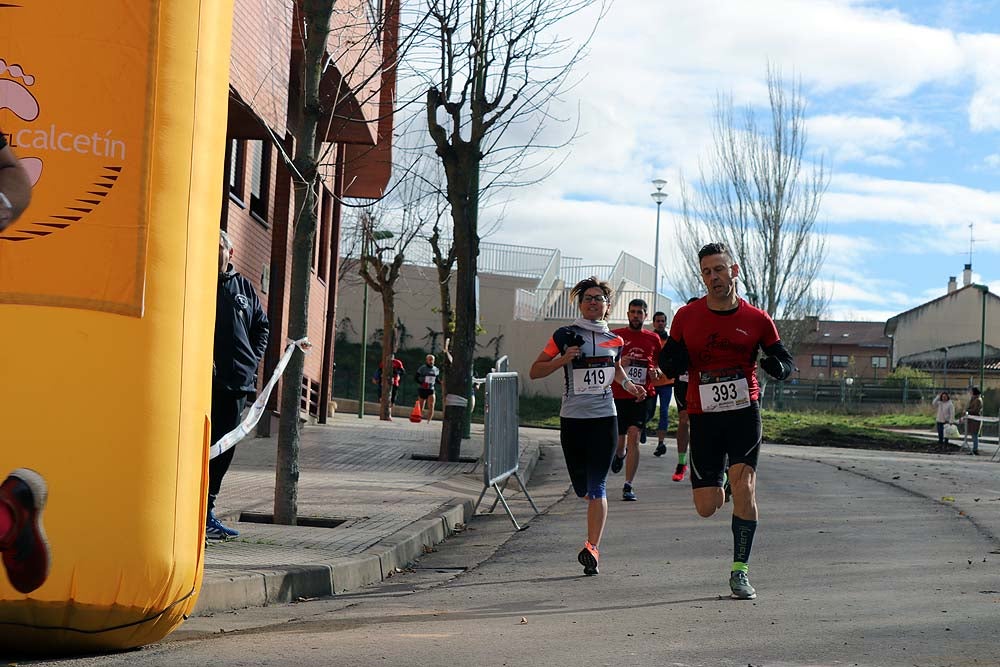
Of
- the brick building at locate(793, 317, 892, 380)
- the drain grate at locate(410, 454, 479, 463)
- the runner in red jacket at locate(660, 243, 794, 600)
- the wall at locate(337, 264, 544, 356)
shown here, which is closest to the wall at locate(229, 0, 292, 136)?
the drain grate at locate(410, 454, 479, 463)

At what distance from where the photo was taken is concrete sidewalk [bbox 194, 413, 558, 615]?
697 cm

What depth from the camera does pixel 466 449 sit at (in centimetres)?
1869

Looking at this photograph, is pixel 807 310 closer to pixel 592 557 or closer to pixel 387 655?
pixel 592 557

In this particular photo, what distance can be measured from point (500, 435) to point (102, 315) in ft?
23.6

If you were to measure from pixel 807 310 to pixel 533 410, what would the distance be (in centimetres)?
1316

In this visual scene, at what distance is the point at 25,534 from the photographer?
4715mm

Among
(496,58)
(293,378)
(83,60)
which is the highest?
(496,58)

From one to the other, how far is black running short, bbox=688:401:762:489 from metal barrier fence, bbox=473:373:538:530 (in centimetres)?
346

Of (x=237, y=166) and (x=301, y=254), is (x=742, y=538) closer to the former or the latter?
(x=301, y=254)

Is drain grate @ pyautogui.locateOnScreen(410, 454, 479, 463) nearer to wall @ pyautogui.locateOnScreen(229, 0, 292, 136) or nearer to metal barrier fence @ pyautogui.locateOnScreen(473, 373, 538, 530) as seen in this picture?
metal barrier fence @ pyautogui.locateOnScreen(473, 373, 538, 530)

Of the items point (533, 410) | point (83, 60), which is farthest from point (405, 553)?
point (533, 410)

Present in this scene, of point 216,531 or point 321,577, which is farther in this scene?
point 216,531

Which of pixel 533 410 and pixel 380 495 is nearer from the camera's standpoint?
pixel 380 495

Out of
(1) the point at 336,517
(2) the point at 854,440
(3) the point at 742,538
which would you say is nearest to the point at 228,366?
(1) the point at 336,517
